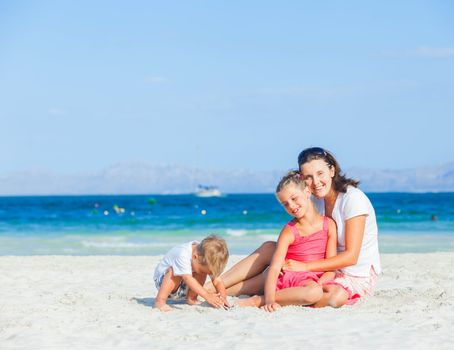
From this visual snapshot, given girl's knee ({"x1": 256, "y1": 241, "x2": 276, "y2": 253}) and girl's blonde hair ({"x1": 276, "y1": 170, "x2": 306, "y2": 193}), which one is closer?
girl's blonde hair ({"x1": 276, "y1": 170, "x2": 306, "y2": 193})

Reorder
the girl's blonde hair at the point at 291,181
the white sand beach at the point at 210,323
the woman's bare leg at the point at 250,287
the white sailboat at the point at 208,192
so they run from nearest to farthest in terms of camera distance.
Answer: the white sand beach at the point at 210,323
the girl's blonde hair at the point at 291,181
the woman's bare leg at the point at 250,287
the white sailboat at the point at 208,192

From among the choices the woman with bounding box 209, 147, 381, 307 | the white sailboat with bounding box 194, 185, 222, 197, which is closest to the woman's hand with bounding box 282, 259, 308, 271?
the woman with bounding box 209, 147, 381, 307

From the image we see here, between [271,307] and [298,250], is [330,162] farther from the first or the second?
[271,307]

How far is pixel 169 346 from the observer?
16.1 feet

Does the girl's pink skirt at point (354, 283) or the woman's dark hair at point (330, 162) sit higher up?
the woman's dark hair at point (330, 162)

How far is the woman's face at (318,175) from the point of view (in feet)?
→ 19.9

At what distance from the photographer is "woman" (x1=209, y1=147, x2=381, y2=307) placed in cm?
609

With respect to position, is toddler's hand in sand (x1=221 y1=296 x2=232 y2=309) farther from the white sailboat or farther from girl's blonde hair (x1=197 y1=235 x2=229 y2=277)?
the white sailboat

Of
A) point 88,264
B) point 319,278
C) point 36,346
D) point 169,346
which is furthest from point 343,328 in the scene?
point 88,264

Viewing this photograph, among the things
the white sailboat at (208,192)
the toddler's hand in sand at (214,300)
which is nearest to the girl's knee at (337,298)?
the toddler's hand in sand at (214,300)

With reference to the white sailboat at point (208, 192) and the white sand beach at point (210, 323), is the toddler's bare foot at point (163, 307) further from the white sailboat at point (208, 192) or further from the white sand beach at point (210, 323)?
the white sailboat at point (208, 192)

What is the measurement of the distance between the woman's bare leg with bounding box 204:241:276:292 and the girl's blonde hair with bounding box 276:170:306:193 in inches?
31.6

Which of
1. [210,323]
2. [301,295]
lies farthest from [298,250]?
[210,323]

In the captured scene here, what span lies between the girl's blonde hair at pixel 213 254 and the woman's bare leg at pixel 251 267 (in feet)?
2.14
